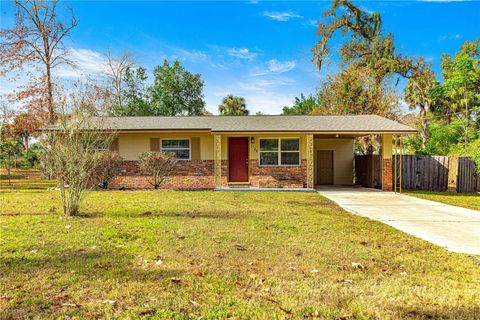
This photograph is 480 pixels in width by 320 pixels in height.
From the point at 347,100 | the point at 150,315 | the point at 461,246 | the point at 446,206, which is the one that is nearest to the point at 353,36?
the point at 347,100

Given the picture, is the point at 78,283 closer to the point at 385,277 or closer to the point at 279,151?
the point at 385,277

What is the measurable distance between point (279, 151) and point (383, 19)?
18949 mm

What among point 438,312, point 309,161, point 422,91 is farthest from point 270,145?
point 422,91

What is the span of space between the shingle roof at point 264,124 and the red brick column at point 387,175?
1.56 metres

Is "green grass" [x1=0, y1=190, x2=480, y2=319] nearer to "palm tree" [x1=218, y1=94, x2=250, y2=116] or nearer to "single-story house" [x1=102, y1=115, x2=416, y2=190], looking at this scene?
"single-story house" [x1=102, y1=115, x2=416, y2=190]

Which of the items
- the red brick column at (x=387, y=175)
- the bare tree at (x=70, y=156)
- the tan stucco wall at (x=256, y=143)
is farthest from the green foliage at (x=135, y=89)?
the bare tree at (x=70, y=156)

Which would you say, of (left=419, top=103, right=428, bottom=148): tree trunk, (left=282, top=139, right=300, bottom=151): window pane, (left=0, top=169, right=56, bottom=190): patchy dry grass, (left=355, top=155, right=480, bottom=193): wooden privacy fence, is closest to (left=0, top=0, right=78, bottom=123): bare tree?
(left=0, top=169, right=56, bottom=190): patchy dry grass

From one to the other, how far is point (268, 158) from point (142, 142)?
6.09 m

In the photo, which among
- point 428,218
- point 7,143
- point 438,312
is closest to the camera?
point 438,312

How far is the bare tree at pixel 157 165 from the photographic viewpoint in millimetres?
14086

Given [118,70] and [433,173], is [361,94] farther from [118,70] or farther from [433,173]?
[118,70]

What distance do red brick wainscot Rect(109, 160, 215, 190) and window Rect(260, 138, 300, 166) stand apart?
2.62 meters

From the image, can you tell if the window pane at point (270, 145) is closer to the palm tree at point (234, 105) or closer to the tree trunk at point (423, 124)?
the palm tree at point (234, 105)

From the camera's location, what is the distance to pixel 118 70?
106 feet
